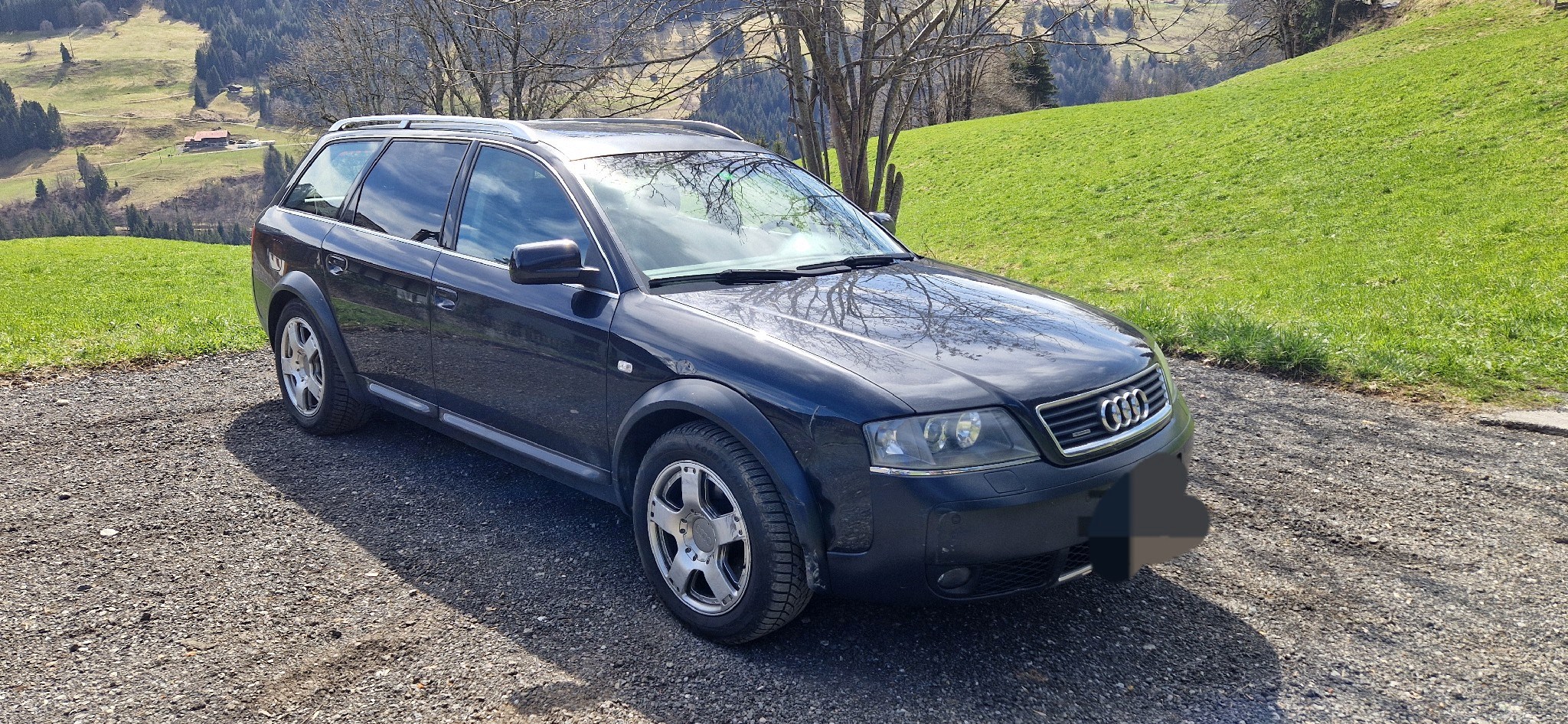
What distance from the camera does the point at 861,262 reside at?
173 inches

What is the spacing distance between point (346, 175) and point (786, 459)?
11.8 feet

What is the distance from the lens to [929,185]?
106 ft

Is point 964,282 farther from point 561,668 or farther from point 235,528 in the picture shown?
point 235,528

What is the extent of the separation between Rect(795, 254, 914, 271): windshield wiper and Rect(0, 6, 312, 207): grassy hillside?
164 m

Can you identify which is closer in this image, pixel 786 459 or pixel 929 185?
pixel 786 459

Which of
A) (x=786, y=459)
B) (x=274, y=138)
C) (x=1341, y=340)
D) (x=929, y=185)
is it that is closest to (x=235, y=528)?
(x=786, y=459)

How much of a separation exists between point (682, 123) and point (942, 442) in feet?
9.22

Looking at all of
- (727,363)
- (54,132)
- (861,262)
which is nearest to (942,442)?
(727,363)

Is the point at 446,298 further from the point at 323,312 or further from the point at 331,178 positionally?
the point at 331,178

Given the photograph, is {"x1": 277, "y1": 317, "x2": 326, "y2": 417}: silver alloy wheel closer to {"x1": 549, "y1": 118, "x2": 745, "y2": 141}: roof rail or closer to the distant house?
{"x1": 549, "y1": 118, "x2": 745, "y2": 141}: roof rail

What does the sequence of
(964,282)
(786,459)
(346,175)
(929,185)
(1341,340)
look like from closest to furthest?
1. (786,459)
2. (964,282)
3. (346,175)
4. (1341,340)
5. (929,185)

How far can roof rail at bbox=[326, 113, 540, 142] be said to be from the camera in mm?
4574

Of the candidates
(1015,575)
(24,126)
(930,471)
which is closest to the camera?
(930,471)

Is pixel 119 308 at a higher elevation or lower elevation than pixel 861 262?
lower
